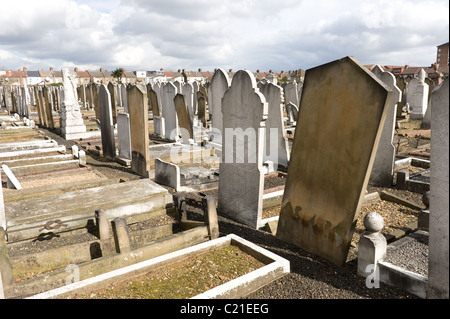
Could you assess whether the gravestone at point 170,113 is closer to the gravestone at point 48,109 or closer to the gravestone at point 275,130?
the gravestone at point 275,130

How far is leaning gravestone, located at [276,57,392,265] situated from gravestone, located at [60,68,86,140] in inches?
512

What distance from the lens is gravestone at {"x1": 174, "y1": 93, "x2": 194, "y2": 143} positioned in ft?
40.8

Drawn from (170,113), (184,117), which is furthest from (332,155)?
(170,113)

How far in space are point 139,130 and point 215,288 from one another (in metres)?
6.45

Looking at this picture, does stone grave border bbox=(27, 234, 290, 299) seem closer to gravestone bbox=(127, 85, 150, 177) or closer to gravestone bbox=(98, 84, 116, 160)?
gravestone bbox=(127, 85, 150, 177)

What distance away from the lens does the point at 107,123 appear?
35.1ft

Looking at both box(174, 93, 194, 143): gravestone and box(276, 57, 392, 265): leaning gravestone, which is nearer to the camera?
box(276, 57, 392, 265): leaning gravestone

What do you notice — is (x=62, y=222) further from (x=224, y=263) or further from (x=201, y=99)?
(x=201, y=99)

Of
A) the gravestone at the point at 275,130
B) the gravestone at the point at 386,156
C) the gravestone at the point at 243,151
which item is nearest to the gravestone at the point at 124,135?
A: the gravestone at the point at 275,130

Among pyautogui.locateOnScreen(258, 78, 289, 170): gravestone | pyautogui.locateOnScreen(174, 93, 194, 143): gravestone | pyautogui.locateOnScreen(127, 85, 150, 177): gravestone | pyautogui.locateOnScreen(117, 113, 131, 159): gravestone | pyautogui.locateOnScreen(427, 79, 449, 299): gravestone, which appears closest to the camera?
pyautogui.locateOnScreen(427, 79, 449, 299): gravestone

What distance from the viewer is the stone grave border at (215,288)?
3.39 metres

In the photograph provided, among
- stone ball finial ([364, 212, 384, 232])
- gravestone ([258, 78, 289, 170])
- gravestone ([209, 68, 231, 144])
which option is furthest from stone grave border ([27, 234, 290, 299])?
gravestone ([209, 68, 231, 144])

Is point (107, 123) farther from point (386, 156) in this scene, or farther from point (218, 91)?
point (386, 156)
